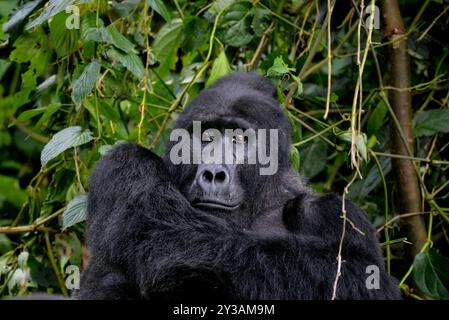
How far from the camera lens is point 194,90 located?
4.88 metres

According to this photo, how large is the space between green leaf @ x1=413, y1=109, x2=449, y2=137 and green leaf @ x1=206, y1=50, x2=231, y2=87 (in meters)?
1.21

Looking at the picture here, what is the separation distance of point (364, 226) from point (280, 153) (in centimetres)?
57

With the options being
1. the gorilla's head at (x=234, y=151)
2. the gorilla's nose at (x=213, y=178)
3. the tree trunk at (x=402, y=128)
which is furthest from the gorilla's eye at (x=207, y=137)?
the tree trunk at (x=402, y=128)

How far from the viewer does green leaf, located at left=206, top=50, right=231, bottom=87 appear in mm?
4594

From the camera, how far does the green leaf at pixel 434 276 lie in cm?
424

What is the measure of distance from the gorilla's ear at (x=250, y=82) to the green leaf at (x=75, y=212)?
0.90m

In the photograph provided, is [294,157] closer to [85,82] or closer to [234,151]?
[234,151]

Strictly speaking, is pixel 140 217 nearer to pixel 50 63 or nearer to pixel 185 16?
pixel 50 63

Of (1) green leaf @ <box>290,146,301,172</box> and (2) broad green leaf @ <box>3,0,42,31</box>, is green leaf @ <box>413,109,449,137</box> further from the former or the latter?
(2) broad green leaf @ <box>3,0,42,31</box>

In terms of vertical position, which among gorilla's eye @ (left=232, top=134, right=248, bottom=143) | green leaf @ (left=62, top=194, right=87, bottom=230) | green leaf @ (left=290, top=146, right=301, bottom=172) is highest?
green leaf @ (left=290, top=146, right=301, bottom=172)

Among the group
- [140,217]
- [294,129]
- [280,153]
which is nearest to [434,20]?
[294,129]

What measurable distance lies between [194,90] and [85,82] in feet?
3.45

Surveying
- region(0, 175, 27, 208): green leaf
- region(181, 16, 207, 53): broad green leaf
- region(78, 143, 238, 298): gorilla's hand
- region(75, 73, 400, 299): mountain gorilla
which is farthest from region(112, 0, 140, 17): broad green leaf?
region(0, 175, 27, 208): green leaf

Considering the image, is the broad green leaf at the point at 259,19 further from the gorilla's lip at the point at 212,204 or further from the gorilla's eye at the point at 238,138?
the gorilla's lip at the point at 212,204
